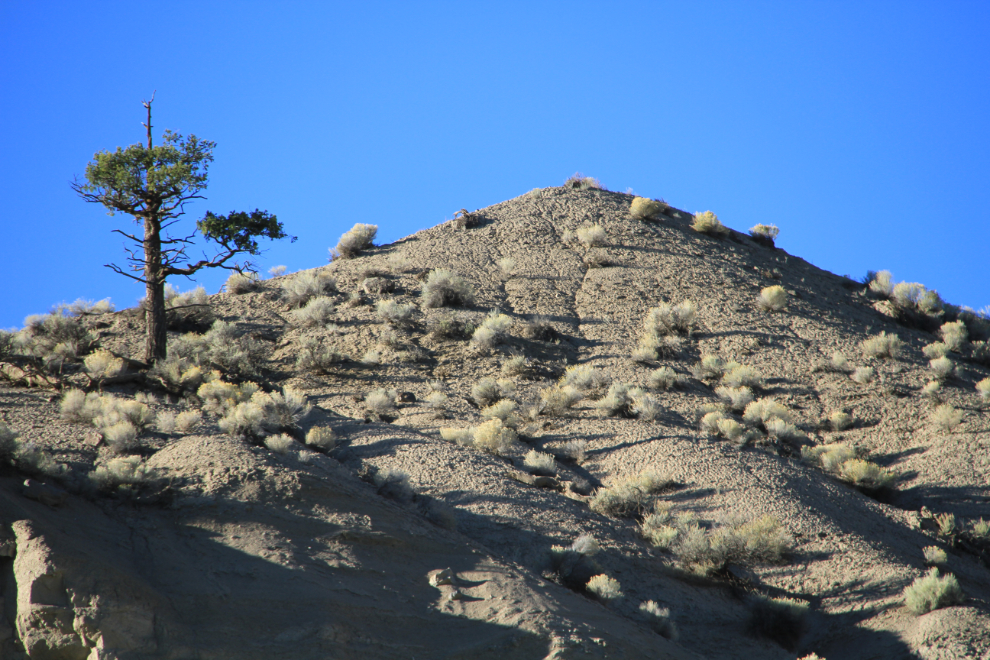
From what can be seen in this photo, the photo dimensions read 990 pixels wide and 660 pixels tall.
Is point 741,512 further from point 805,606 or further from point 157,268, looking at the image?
point 157,268

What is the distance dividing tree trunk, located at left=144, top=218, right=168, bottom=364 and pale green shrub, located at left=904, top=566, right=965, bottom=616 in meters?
15.1

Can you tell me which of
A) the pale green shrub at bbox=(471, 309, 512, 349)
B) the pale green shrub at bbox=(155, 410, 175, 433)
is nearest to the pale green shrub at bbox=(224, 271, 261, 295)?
the pale green shrub at bbox=(471, 309, 512, 349)

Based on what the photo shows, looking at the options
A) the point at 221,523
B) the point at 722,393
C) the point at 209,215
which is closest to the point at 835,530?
the point at 722,393

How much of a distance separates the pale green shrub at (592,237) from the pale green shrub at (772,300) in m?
5.99

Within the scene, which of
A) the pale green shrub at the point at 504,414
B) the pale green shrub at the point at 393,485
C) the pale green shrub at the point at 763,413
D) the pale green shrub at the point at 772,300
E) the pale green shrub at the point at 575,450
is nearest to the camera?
the pale green shrub at the point at 393,485

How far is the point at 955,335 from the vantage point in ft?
73.6

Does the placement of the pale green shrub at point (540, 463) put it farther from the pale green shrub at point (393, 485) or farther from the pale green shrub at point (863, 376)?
the pale green shrub at point (863, 376)

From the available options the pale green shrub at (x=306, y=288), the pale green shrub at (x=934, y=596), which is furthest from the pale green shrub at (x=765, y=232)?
the pale green shrub at (x=934, y=596)

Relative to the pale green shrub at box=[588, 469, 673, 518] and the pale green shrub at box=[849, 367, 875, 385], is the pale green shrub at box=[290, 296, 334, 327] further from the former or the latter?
the pale green shrub at box=[849, 367, 875, 385]

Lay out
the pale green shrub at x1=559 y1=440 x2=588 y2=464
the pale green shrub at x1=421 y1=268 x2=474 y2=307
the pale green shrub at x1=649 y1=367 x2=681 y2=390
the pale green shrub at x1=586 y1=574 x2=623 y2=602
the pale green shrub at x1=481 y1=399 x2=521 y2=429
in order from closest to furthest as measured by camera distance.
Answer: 1. the pale green shrub at x1=586 y1=574 x2=623 y2=602
2. the pale green shrub at x1=559 y1=440 x2=588 y2=464
3. the pale green shrub at x1=481 y1=399 x2=521 y2=429
4. the pale green shrub at x1=649 y1=367 x2=681 y2=390
5. the pale green shrub at x1=421 y1=268 x2=474 y2=307

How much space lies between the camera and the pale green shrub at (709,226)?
28.7 meters

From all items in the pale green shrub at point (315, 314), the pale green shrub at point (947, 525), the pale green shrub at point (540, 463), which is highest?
the pale green shrub at point (315, 314)

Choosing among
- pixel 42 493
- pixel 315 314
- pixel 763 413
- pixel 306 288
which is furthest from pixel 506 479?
pixel 306 288

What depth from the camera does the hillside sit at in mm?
7516
